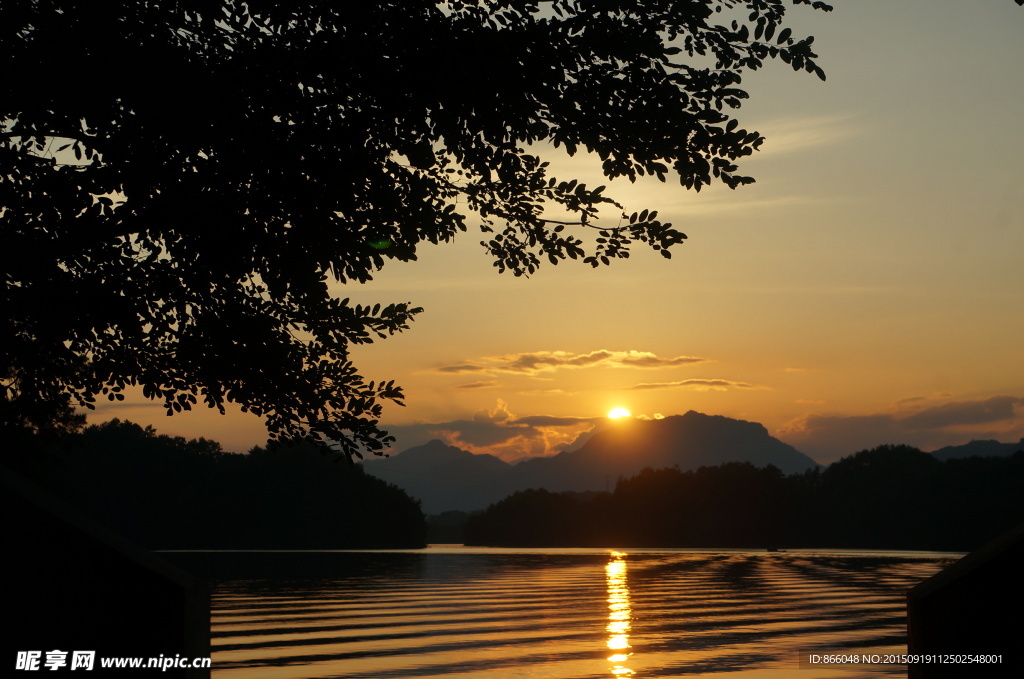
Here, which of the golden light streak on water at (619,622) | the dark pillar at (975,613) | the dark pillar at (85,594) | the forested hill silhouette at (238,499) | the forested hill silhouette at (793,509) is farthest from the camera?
the forested hill silhouette at (238,499)

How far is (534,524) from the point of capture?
169 meters

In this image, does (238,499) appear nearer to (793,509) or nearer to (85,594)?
(793,509)

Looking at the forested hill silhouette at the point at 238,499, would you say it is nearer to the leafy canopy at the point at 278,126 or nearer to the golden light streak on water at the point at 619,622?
the golden light streak on water at the point at 619,622

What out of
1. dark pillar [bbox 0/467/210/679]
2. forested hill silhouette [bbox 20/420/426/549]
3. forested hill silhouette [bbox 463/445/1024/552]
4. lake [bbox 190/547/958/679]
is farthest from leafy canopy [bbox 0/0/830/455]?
forested hill silhouette [bbox 20/420/426/549]

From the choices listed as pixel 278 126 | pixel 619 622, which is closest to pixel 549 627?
pixel 619 622

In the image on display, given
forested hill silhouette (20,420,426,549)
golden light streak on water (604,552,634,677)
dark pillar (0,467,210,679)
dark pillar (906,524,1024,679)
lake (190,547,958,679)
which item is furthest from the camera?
forested hill silhouette (20,420,426,549)

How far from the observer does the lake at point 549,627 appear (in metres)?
20.8

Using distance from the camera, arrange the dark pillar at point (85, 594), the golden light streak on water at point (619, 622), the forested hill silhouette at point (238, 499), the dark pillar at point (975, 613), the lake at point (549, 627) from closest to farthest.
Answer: the dark pillar at point (85, 594) → the dark pillar at point (975, 613) → the lake at point (549, 627) → the golden light streak on water at point (619, 622) → the forested hill silhouette at point (238, 499)

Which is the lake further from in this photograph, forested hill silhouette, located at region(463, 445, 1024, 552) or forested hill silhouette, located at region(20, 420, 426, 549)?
forested hill silhouette, located at region(20, 420, 426, 549)

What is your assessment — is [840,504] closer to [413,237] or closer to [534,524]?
[534,524]

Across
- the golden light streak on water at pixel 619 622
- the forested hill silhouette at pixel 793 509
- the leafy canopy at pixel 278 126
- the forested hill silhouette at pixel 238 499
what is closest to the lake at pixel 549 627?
the golden light streak on water at pixel 619 622

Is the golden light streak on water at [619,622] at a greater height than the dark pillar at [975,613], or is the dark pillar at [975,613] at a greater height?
the dark pillar at [975,613]

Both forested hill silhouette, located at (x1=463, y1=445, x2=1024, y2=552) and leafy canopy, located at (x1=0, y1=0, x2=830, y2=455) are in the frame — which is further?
forested hill silhouette, located at (x1=463, y1=445, x2=1024, y2=552)

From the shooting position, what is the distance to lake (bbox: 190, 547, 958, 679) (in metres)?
20.8
